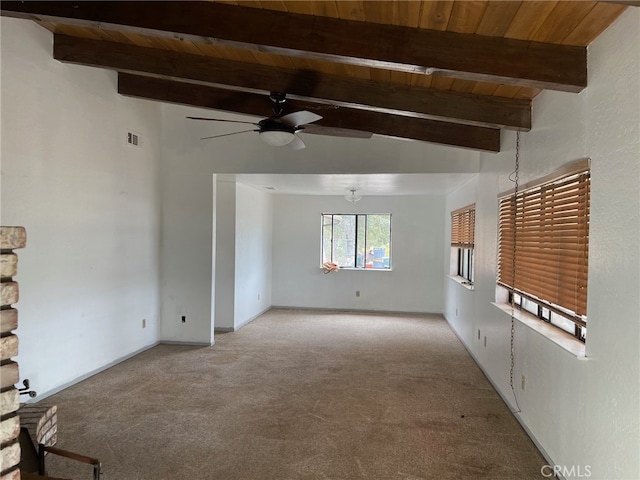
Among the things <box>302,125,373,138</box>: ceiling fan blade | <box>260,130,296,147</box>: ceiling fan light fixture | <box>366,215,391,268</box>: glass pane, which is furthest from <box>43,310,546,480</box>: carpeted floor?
<box>366,215,391,268</box>: glass pane

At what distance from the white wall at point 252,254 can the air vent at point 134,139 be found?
166cm

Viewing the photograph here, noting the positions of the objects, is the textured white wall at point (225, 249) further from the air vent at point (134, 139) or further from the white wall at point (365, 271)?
the white wall at point (365, 271)

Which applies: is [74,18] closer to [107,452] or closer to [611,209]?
[107,452]

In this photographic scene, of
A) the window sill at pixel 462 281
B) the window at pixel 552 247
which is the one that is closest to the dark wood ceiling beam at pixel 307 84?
the window at pixel 552 247

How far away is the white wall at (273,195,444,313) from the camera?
776 centimetres

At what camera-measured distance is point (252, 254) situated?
6.99 metres

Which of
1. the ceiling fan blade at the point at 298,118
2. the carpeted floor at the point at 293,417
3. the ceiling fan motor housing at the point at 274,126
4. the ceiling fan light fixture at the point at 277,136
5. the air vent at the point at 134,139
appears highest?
the air vent at the point at 134,139

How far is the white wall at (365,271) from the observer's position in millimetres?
7762

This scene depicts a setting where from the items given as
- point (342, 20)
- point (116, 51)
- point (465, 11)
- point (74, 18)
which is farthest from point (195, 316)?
point (465, 11)

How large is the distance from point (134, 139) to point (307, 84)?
104 inches

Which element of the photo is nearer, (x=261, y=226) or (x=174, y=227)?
(x=174, y=227)

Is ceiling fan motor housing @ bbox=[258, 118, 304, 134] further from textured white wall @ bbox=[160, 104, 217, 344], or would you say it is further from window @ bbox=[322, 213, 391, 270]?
window @ bbox=[322, 213, 391, 270]

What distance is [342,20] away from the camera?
2287mm

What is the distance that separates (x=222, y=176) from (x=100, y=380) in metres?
2.92
